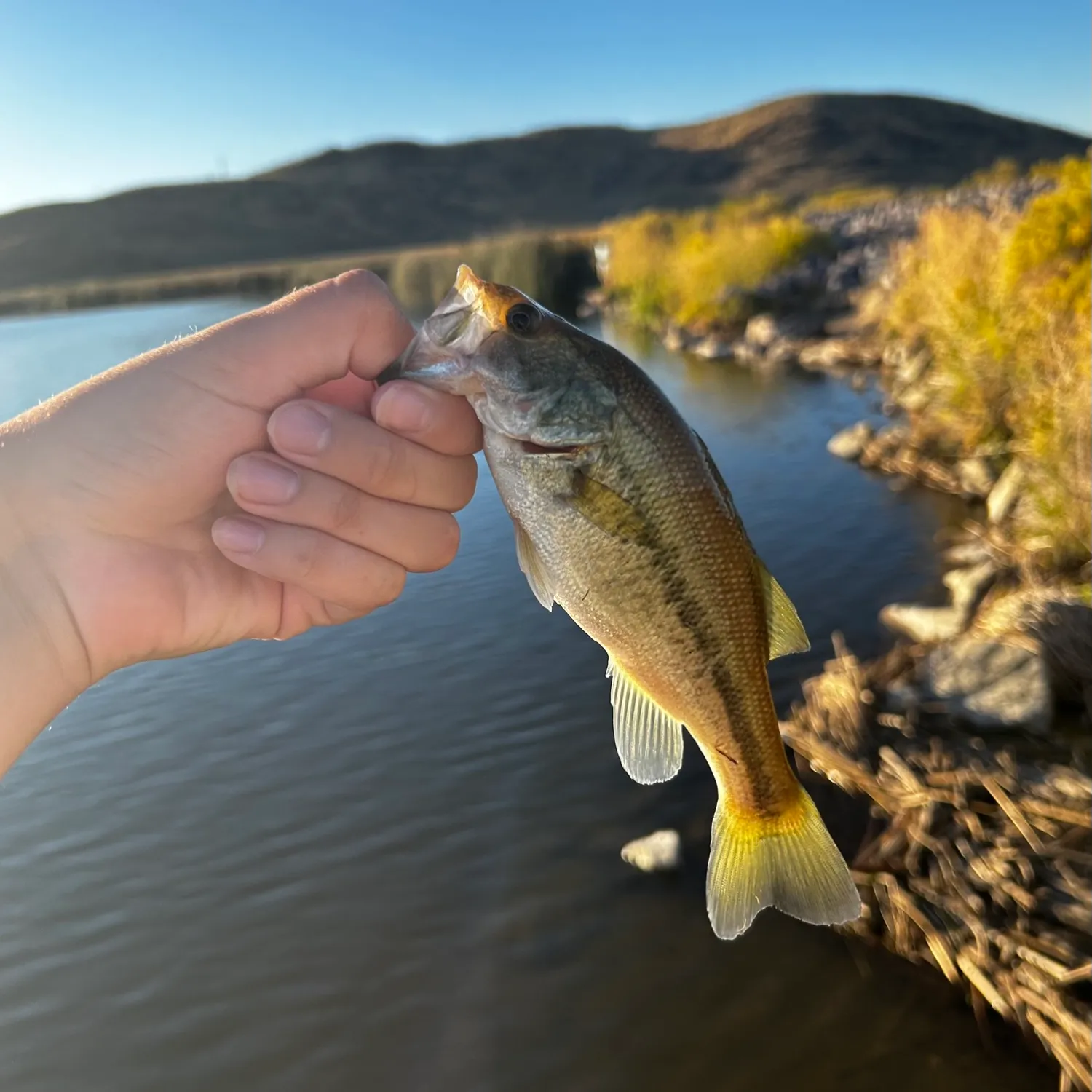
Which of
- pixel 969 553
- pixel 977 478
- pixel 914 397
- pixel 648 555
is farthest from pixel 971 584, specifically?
pixel 914 397

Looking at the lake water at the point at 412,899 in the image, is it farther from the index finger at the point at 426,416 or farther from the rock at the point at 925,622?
Result: the index finger at the point at 426,416

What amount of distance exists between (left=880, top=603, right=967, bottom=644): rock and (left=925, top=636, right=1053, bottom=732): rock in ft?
3.73

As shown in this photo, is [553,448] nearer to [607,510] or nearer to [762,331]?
[607,510]

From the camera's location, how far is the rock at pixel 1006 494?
43.7ft

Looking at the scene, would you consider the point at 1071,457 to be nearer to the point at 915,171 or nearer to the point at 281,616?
the point at 281,616

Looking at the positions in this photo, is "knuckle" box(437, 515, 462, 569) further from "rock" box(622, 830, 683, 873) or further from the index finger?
"rock" box(622, 830, 683, 873)

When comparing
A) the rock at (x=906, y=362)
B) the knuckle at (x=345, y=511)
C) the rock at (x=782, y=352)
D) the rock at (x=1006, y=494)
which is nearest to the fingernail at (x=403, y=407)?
the knuckle at (x=345, y=511)

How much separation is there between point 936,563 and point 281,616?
1195 cm

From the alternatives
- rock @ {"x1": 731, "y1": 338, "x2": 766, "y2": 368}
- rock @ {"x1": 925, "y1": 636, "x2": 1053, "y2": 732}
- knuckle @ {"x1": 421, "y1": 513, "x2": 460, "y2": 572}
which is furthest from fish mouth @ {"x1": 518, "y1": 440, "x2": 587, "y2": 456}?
rock @ {"x1": 731, "y1": 338, "x2": 766, "y2": 368}

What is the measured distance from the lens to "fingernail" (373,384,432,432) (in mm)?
2660

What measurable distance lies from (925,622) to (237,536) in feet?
32.2

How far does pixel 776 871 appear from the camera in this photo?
8.79 feet

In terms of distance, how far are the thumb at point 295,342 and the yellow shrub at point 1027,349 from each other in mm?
10099

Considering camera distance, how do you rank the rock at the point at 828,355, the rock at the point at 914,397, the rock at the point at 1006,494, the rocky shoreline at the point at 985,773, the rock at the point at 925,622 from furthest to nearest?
1. the rock at the point at 828,355
2. the rock at the point at 914,397
3. the rock at the point at 1006,494
4. the rock at the point at 925,622
5. the rocky shoreline at the point at 985,773
